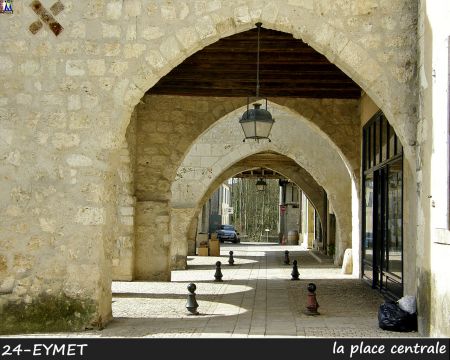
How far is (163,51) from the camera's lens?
5.88 m

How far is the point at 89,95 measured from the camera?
19.3 feet

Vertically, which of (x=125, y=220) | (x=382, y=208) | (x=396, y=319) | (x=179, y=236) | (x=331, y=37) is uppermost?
(x=331, y=37)

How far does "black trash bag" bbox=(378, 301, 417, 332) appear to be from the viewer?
18.7 feet

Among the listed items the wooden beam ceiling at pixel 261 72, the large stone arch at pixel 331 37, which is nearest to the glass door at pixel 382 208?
the wooden beam ceiling at pixel 261 72

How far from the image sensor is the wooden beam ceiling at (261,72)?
7930 millimetres

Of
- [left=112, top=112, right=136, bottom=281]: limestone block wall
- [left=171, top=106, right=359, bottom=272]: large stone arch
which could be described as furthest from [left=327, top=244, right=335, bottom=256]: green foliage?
[left=112, top=112, right=136, bottom=281]: limestone block wall

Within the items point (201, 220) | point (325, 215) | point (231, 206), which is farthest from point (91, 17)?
point (231, 206)

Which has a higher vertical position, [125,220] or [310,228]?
[125,220]

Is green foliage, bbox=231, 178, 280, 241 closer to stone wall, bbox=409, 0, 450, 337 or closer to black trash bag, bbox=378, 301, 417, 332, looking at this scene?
black trash bag, bbox=378, 301, 417, 332

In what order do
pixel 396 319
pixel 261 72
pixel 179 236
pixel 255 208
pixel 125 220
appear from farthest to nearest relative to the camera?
pixel 255 208 → pixel 179 236 → pixel 125 220 → pixel 261 72 → pixel 396 319

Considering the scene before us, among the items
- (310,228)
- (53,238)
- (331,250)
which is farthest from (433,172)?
(310,228)

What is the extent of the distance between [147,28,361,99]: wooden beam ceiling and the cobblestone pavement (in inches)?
126

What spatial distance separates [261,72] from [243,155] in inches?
227

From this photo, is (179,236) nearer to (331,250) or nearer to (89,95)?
(331,250)
